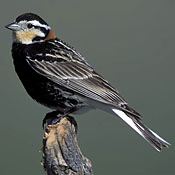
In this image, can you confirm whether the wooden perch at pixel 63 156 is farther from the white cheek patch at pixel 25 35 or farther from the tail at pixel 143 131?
the white cheek patch at pixel 25 35

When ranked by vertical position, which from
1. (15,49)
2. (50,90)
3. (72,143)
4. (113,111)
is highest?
(15,49)

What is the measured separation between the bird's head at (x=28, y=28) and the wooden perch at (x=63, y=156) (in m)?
1.90

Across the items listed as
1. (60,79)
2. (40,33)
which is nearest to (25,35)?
(40,33)

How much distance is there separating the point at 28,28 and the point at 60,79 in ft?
2.73

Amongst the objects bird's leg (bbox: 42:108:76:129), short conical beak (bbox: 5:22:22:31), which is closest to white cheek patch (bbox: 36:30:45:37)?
short conical beak (bbox: 5:22:22:31)

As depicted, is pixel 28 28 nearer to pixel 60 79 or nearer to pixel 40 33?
pixel 40 33

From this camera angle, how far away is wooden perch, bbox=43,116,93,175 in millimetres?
5957

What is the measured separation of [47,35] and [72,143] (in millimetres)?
2226

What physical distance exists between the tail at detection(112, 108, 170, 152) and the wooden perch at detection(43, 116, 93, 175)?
1.21 m

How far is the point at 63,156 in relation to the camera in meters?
6.03
